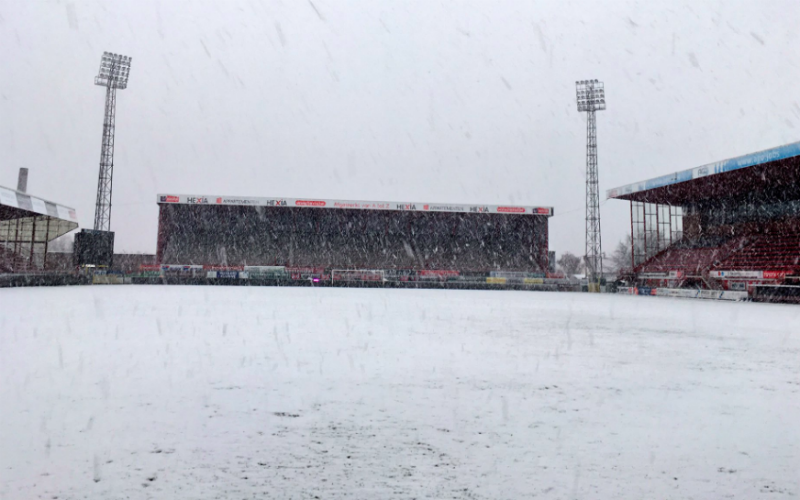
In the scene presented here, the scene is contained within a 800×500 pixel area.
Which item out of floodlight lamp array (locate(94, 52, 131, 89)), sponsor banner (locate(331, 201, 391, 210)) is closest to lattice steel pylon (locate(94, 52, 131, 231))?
floodlight lamp array (locate(94, 52, 131, 89))

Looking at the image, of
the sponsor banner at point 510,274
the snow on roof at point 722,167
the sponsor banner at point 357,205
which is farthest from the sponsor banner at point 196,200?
the snow on roof at point 722,167

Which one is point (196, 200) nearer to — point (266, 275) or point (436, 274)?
point (266, 275)

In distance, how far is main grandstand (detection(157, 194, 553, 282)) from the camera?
51594 mm

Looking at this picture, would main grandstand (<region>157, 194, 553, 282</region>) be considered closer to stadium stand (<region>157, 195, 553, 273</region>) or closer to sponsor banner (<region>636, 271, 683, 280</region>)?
stadium stand (<region>157, 195, 553, 273</region>)

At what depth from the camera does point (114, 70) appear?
1741 inches

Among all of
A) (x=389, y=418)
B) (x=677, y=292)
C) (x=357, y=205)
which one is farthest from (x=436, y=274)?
(x=389, y=418)

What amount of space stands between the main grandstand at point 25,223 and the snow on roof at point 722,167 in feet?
126

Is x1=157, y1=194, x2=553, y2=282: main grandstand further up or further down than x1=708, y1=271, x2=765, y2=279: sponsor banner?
further up

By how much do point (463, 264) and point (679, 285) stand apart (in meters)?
21.9

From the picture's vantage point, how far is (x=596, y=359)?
26.0 ft

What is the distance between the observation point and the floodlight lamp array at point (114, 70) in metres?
44.2

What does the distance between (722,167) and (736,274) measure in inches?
253

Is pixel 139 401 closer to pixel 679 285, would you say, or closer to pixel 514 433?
pixel 514 433

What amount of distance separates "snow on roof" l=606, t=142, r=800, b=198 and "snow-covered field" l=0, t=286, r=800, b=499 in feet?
77.3
